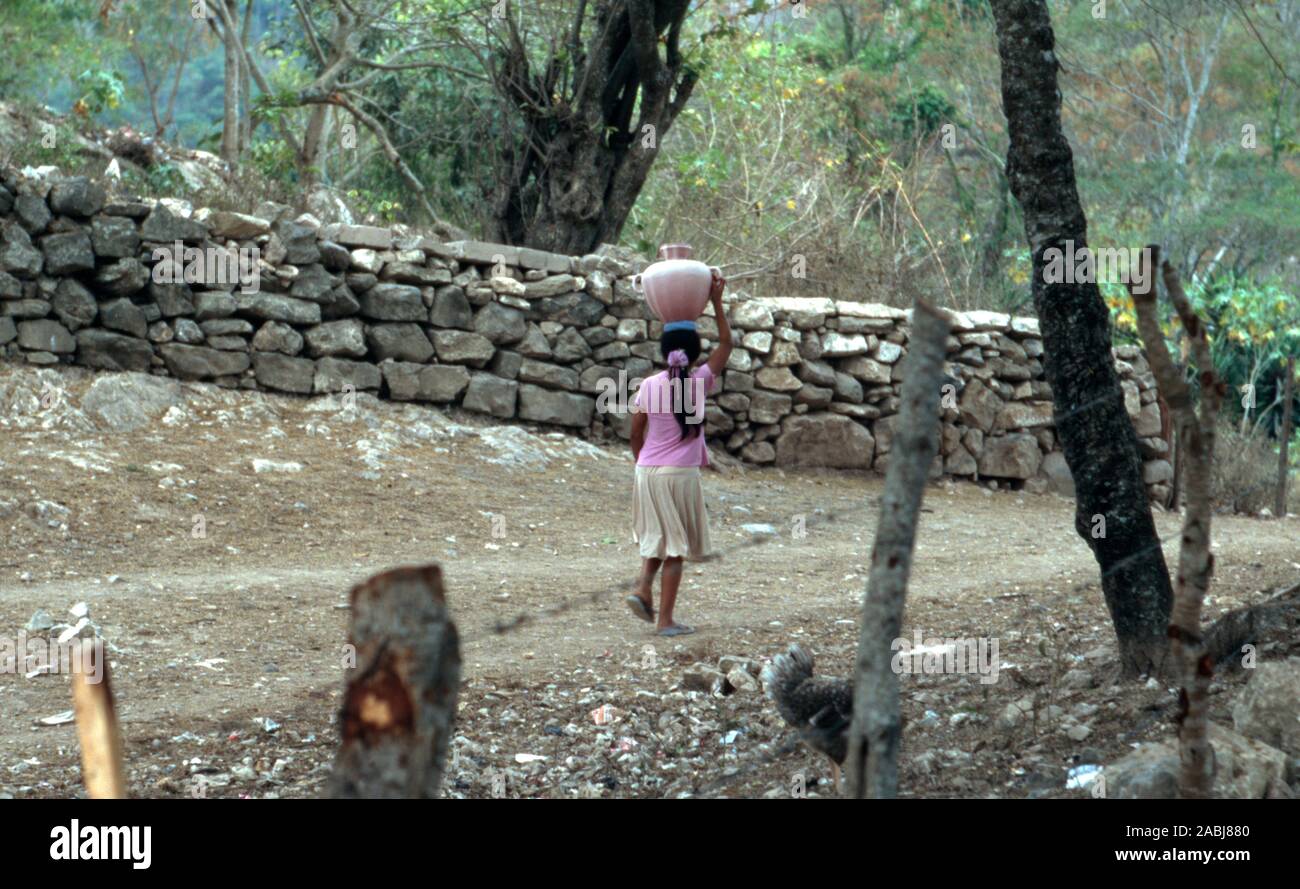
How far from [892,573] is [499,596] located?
15.9ft

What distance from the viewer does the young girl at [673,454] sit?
21.4 feet

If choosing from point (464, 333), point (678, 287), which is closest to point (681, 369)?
point (678, 287)

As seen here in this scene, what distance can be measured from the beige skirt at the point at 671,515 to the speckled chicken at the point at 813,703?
2176 millimetres

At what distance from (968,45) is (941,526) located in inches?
486

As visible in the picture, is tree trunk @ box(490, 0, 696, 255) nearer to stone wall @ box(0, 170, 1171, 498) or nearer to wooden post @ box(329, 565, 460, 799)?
stone wall @ box(0, 170, 1171, 498)

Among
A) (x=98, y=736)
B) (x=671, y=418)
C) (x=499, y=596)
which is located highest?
(x=671, y=418)

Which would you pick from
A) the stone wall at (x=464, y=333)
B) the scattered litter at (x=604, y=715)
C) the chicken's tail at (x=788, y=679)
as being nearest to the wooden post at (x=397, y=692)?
the chicken's tail at (x=788, y=679)

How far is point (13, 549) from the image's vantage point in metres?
7.81

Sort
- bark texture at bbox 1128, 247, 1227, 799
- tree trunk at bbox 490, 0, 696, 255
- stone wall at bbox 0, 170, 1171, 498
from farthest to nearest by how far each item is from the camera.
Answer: tree trunk at bbox 490, 0, 696, 255, stone wall at bbox 0, 170, 1171, 498, bark texture at bbox 1128, 247, 1227, 799

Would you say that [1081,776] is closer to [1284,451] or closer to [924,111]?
[1284,451]

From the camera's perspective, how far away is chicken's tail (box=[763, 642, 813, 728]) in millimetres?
4188

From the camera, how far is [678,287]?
254 inches

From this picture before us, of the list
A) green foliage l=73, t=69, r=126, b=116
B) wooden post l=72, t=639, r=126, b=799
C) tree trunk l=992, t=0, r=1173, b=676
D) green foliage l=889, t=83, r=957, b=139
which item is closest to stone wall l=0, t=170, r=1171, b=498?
green foliage l=73, t=69, r=126, b=116

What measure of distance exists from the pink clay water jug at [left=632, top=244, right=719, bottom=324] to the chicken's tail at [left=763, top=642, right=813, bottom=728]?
8.29 feet
